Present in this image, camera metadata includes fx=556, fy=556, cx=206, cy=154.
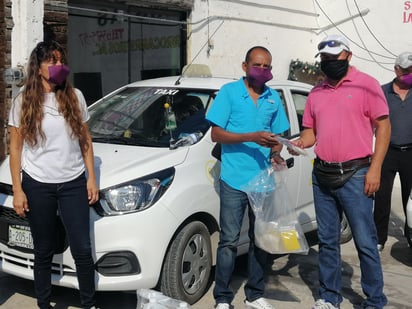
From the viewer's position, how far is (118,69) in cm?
923

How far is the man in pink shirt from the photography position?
3688mm

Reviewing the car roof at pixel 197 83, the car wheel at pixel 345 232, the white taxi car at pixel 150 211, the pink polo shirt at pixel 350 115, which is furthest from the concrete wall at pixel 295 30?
the pink polo shirt at pixel 350 115

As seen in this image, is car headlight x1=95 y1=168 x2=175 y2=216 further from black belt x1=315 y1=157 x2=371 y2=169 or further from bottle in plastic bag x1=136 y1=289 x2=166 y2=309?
black belt x1=315 y1=157 x2=371 y2=169

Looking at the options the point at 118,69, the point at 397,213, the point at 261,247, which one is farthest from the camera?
the point at 118,69

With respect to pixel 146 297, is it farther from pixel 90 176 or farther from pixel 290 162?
pixel 290 162

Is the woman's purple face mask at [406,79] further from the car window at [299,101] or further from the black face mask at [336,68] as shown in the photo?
the black face mask at [336,68]

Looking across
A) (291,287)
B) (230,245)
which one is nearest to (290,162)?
(291,287)

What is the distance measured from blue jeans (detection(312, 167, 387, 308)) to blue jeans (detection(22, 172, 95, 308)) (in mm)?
1645

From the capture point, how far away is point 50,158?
3.51 meters

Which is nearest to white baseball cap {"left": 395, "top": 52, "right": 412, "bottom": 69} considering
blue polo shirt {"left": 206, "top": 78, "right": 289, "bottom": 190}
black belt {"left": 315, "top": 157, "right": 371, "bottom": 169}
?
black belt {"left": 315, "top": 157, "right": 371, "bottom": 169}

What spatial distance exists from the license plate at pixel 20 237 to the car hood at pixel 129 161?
62 cm

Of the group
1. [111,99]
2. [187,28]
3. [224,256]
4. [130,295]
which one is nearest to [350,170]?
[224,256]

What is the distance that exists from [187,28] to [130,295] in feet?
19.4

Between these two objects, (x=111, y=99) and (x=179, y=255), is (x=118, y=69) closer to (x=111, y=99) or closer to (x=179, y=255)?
(x=111, y=99)
